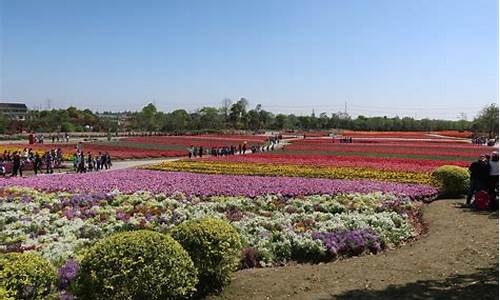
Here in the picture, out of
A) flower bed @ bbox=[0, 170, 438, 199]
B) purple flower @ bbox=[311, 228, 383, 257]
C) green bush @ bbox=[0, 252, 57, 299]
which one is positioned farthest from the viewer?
flower bed @ bbox=[0, 170, 438, 199]

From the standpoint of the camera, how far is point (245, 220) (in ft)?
40.3

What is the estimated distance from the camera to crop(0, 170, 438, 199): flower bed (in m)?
17.8

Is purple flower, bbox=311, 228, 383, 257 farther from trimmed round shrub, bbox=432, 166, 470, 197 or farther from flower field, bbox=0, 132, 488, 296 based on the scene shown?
trimmed round shrub, bbox=432, 166, 470, 197

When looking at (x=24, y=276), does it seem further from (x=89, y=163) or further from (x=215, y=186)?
(x=89, y=163)

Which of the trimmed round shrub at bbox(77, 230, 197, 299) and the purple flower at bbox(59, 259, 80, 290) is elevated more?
the trimmed round shrub at bbox(77, 230, 197, 299)

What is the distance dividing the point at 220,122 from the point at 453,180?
11619 cm

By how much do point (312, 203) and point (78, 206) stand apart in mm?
6890

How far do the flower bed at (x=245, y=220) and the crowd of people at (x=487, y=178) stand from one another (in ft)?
6.11

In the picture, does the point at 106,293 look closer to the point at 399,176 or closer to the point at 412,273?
the point at 412,273

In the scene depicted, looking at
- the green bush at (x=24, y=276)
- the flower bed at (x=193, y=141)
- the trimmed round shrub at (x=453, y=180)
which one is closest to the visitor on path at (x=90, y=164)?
the trimmed round shrub at (x=453, y=180)

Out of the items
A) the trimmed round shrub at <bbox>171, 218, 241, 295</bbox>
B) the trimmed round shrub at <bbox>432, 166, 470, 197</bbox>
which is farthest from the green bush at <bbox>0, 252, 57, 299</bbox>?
the trimmed round shrub at <bbox>432, 166, 470, 197</bbox>

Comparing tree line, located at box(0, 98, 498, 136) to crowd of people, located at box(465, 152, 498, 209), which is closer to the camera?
crowd of people, located at box(465, 152, 498, 209)

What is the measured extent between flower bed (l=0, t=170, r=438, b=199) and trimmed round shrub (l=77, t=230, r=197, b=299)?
441 inches

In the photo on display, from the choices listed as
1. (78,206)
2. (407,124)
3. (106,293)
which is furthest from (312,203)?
(407,124)
